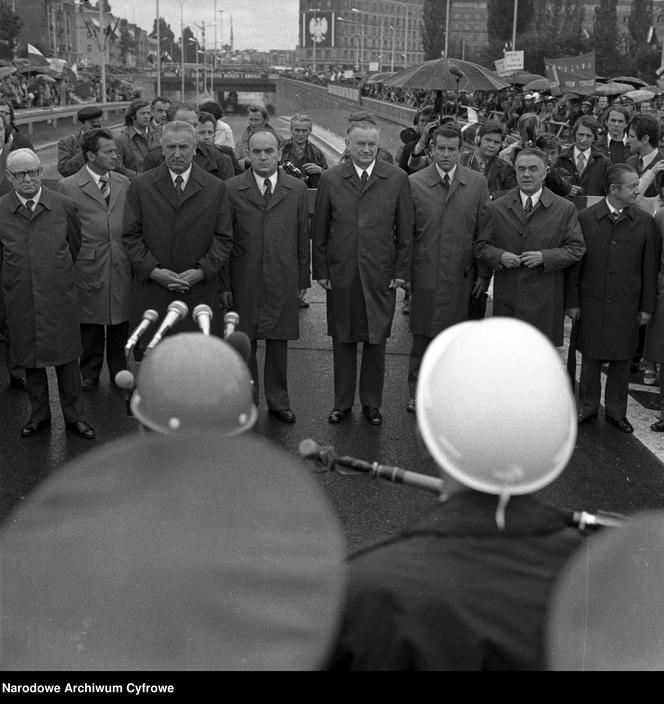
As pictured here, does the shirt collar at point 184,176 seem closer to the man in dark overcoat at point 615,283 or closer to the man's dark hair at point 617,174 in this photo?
the man in dark overcoat at point 615,283

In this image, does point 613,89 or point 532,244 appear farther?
point 613,89

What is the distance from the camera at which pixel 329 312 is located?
7.78 meters

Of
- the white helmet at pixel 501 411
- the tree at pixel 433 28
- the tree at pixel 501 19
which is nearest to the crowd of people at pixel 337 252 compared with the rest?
the white helmet at pixel 501 411

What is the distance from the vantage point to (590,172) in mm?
10094

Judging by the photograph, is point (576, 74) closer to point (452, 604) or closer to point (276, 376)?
point (276, 376)

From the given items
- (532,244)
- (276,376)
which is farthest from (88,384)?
(532,244)

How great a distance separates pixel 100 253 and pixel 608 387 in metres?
3.79

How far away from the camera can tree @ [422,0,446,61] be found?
117562 mm

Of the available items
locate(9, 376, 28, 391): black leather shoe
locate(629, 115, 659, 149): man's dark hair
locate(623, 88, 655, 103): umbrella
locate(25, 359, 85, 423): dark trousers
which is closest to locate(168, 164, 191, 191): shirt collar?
locate(25, 359, 85, 423): dark trousers

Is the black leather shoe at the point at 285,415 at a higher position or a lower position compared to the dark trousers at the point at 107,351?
lower

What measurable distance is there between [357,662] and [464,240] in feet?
20.0

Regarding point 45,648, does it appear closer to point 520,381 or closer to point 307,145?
point 520,381

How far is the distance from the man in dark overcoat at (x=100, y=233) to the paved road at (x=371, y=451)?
2.22 ft

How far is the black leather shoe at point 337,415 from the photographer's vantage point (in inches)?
304
